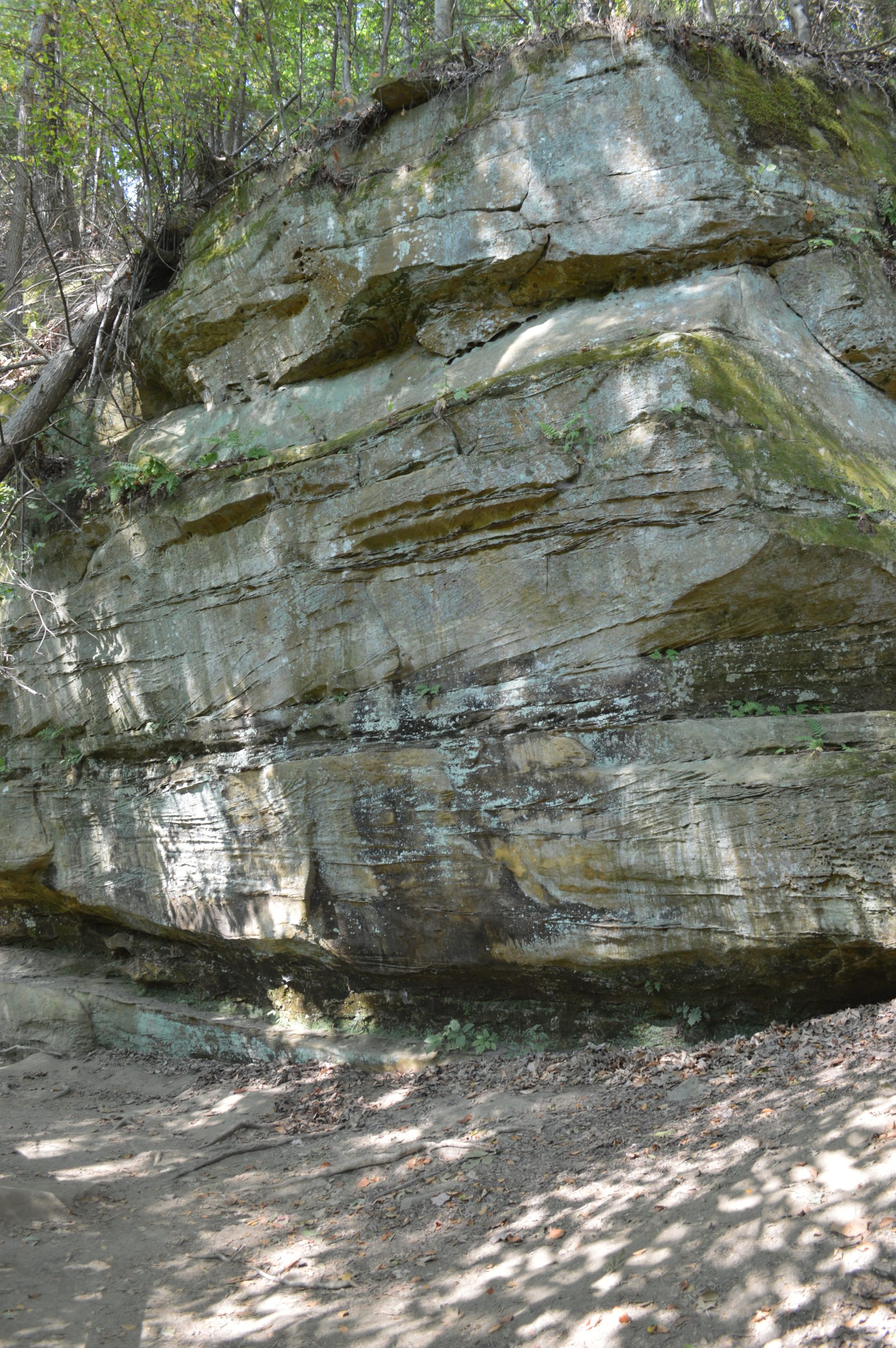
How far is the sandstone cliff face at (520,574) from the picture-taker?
590 centimetres

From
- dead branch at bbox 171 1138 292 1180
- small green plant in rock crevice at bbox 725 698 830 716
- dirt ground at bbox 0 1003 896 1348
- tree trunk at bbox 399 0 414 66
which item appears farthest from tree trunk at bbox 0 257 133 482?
small green plant in rock crevice at bbox 725 698 830 716

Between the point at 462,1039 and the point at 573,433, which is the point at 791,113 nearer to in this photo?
the point at 573,433

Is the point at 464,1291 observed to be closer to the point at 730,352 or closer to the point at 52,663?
the point at 730,352

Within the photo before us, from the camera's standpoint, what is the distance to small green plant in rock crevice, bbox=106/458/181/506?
8.27 meters

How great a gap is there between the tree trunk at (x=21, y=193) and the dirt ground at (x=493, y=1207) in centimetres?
943

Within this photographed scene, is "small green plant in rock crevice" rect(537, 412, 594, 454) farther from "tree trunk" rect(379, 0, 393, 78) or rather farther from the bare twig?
"tree trunk" rect(379, 0, 393, 78)

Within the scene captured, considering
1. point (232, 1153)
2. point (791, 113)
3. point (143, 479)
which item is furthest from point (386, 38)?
point (232, 1153)

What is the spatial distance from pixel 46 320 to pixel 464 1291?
11.3m

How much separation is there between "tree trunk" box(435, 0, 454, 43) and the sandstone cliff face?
12.9 feet

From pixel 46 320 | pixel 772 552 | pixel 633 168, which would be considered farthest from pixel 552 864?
pixel 46 320

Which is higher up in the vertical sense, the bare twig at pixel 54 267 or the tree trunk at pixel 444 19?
the tree trunk at pixel 444 19

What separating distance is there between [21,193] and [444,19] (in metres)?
6.08

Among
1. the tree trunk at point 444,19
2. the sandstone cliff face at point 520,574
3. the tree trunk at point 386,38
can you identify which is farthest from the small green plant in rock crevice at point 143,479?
the tree trunk at point 444,19

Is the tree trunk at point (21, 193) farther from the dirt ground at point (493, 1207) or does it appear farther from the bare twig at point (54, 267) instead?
the dirt ground at point (493, 1207)
